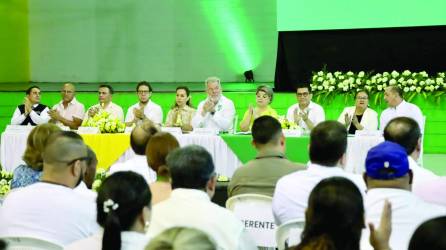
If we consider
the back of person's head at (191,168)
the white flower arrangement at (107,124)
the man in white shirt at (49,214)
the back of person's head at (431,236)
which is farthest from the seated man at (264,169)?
the white flower arrangement at (107,124)

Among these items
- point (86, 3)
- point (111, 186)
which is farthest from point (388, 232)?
point (86, 3)

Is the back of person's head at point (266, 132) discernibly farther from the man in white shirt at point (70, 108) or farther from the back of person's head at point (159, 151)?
the man in white shirt at point (70, 108)

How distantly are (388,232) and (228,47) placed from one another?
10116mm

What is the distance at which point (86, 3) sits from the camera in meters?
12.7

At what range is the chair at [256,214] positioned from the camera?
324cm

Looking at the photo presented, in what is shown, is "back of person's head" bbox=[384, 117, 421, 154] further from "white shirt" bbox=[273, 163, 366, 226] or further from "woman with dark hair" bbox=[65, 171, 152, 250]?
"woman with dark hair" bbox=[65, 171, 152, 250]

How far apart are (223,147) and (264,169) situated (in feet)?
10.5

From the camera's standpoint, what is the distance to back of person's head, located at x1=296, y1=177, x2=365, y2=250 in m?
1.79

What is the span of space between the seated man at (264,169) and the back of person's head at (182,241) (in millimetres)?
2020

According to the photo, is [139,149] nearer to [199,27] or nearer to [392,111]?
[392,111]

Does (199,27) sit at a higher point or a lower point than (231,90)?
higher

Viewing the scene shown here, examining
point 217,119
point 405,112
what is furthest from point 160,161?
point 405,112

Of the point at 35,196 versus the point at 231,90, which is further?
the point at 231,90

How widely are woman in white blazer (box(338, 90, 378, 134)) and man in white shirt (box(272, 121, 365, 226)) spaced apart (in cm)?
419
